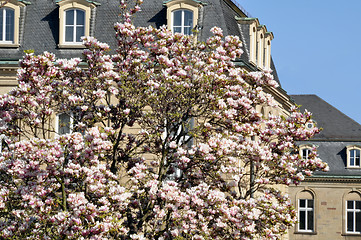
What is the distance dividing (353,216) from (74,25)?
138 ft

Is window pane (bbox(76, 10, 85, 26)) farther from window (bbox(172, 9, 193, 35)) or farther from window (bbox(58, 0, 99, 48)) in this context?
window (bbox(172, 9, 193, 35))

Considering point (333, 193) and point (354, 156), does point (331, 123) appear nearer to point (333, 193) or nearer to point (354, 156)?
point (354, 156)

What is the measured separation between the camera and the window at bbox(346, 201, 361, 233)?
69312mm

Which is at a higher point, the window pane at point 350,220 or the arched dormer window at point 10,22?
the arched dormer window at point 10,22

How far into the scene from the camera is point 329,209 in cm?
6912

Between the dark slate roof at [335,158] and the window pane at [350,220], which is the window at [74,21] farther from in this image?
the window pane at [350,220]

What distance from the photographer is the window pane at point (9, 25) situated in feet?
113

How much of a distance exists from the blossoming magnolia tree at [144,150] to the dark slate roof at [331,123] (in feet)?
156

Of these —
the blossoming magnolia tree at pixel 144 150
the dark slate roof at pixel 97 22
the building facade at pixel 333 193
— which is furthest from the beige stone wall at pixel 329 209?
the blossoming magnolia tree at pixel 144 150

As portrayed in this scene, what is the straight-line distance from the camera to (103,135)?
779 inches

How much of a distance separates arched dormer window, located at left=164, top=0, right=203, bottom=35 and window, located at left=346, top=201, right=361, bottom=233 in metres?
39.8

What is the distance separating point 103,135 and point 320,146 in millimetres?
52168

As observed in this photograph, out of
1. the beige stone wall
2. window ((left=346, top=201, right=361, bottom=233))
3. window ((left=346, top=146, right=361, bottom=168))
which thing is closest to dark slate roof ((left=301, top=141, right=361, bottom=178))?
window ((left=346, top=146, right=361, bottom=168))

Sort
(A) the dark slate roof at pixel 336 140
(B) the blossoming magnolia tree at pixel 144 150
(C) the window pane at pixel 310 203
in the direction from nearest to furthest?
1. (B) the blossoming magnolia tree at pixel 144 150
2. (A) the dark slate roof at pixel 336 140
3. (C) the window pane at pixel 310 203
